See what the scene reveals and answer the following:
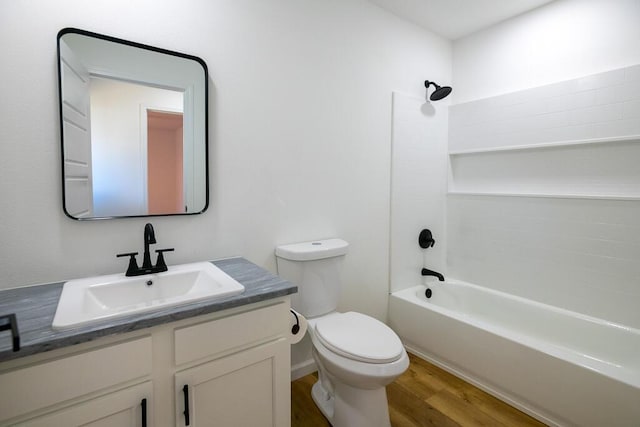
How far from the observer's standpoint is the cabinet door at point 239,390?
1.05 meters

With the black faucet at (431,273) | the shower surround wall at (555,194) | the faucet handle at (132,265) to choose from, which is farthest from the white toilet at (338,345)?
the shower surround wall at (555,194)

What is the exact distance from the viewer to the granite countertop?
0.81 meters

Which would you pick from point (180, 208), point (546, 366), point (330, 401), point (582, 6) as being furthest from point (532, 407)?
point (582, 6)

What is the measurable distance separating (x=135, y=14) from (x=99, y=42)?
21 centimetres

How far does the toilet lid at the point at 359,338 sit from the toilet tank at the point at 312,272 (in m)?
0.12

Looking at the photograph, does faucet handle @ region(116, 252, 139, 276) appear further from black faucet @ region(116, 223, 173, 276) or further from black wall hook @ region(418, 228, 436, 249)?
black wall hook @ region(418, 228, 436, 249)

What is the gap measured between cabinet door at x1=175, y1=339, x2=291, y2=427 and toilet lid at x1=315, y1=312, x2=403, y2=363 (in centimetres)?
32

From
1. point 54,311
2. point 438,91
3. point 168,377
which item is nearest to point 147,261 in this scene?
point 54,311

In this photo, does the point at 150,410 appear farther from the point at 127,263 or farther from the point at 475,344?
the point at 475,344

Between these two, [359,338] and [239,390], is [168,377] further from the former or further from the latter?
[359,338]

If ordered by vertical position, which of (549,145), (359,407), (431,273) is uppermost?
(549,145)

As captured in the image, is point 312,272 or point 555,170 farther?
point 555,170

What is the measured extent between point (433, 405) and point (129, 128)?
218 centimetres

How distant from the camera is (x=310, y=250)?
1.80 metres
